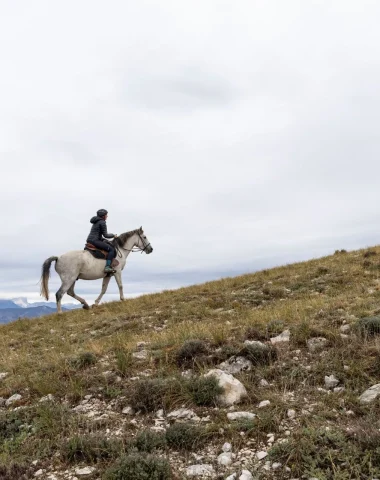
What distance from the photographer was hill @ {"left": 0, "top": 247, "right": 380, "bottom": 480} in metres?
3.99

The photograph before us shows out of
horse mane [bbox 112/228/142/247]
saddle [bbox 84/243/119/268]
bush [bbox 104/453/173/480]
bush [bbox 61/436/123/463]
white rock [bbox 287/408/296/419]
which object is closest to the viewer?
bush [bbox 104/453/173/480]

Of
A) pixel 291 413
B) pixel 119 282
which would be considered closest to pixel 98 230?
pixel 119 282

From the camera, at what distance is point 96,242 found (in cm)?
1995

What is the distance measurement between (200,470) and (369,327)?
13.9 feet

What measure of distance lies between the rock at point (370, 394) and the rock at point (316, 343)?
152cm

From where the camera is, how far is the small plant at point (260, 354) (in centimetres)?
640

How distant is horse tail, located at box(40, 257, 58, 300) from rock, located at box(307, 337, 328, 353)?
1540cm

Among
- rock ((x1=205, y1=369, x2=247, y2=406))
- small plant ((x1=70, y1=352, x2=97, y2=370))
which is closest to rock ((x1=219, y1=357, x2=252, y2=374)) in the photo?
rock ((x1=205, y1=369, x2=247, y2=406))

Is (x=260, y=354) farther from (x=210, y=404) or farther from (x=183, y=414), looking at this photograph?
(x=183, y=414)

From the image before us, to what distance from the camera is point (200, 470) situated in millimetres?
3992

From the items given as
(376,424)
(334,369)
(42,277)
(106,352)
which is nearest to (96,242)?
(42,277)

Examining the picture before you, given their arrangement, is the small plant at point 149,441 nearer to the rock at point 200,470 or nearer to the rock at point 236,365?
the rock at point 200,470

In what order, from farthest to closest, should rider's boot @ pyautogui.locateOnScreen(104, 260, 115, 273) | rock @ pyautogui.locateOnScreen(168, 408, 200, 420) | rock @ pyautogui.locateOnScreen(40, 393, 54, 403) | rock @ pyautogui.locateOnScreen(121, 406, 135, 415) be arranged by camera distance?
rider's boot @ pyautogui.locateOnScreen(104, 260, 115, 273) < rock @ pyautogui.locateOnScreen(40, 393, 54, 403) < rock @ pyautogui.locateOnScreen(121, 406, 135, 415) < rock @ pyautogui.locateOnScreen(168, 408, 200, 420)

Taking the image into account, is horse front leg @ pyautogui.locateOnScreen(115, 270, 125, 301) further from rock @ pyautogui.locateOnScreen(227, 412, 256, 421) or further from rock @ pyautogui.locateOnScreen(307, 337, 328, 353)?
rock @ pyautogui.locateOnScreen(227, 412, 256, 421)
